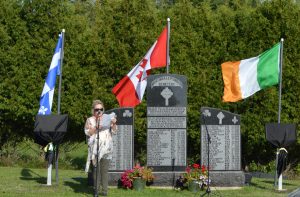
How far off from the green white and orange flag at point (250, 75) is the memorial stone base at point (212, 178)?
1.70 meters

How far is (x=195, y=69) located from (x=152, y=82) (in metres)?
4.63

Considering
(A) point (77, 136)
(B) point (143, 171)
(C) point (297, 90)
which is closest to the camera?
(B) point (143, 171)

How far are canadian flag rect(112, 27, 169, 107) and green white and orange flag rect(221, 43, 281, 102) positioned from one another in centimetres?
152

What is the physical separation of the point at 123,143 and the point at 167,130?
1.02 metres

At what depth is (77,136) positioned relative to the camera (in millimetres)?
19344

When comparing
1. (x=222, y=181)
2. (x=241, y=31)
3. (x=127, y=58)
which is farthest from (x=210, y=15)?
(x=222, y=181)

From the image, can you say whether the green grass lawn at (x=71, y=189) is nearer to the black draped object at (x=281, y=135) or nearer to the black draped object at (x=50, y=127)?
the black draped object at (x=281, y=135)

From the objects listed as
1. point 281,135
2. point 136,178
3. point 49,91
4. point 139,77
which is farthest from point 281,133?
point 49,91

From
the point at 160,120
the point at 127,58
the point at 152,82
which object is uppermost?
the point at 127,58

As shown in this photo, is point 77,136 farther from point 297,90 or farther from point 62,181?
point 297,90

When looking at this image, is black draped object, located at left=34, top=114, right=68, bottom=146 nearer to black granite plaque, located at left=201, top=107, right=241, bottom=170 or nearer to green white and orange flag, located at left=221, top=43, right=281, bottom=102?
black granite plaque, located at left=201, top=107, right=241, bottom=170

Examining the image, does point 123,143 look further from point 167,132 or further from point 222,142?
point 222,142

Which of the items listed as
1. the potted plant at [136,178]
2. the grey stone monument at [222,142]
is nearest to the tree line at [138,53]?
the grey stone monument at [222,142]

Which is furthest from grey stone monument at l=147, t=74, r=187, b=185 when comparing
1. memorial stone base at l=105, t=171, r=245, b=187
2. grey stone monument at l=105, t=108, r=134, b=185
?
grey stone monument at l=105, t=108, r=134, b=185
